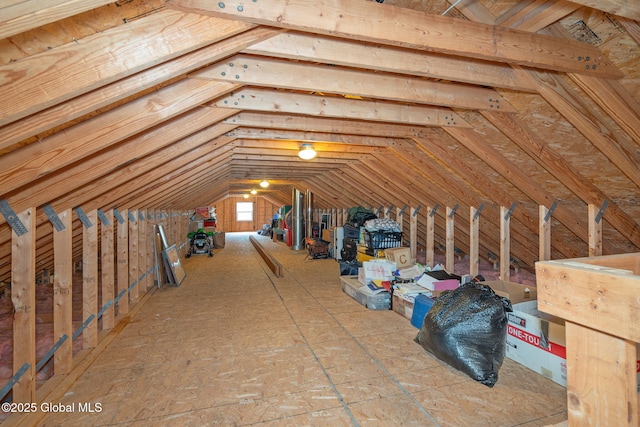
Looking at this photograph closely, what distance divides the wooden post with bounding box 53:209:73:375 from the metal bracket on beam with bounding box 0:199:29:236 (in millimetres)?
479

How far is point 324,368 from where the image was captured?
2.41 meters

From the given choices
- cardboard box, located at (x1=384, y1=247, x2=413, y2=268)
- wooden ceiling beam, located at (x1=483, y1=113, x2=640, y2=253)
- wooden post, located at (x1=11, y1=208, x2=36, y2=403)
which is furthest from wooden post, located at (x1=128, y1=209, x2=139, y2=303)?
wooden ceiling beam, located at (x1=483, y1=113, x2=640, y2=253)

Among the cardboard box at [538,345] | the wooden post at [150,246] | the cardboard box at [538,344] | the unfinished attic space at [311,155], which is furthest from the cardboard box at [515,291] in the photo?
the wooden post at [150,246]

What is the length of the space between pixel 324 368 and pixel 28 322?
209 centimetres

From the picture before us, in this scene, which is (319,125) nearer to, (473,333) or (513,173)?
(513,173)

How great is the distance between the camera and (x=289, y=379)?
7.41 ft

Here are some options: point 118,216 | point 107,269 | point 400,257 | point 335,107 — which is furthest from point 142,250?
point 400,257

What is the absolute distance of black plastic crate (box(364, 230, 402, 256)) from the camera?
559cm

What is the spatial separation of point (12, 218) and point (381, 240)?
16.0 ft

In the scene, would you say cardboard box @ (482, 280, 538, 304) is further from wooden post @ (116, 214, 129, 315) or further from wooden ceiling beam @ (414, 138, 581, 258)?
wooden post @ (116, 214, 129, 315)

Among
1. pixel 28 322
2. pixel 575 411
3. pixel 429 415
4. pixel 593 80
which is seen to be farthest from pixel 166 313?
pixel 593 80

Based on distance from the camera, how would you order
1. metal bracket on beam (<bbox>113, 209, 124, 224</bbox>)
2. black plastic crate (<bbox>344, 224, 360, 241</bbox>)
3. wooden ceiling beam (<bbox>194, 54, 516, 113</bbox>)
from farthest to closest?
black plastic crate (<bbox>344, 224, 360, 241</bbox>) < metal bracket on beam (<bbox>113, 209, 124, 224</bbox>) < wooden ceiling beam (<bbox>194, 54, 516, 113</bbox>)

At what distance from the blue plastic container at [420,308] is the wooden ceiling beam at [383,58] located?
2100 millimetres

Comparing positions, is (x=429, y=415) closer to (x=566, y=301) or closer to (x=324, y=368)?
(x=324, y=368)
